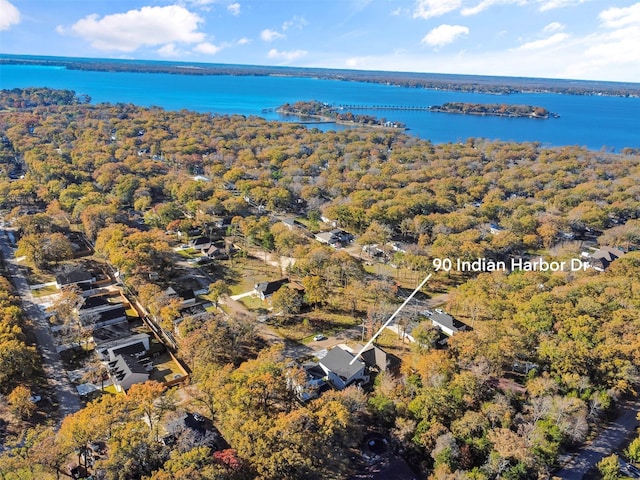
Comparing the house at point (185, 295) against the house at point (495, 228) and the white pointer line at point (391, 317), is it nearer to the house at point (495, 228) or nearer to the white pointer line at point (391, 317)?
the white pointer line at point (391, 317)

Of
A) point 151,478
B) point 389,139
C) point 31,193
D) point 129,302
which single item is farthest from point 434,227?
point 389,139

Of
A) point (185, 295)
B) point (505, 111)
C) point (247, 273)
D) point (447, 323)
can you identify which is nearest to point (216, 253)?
point (247, 273)

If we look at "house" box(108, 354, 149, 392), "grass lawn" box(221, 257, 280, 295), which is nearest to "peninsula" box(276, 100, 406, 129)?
"grass lawn" box(221, 257, 280, 295)

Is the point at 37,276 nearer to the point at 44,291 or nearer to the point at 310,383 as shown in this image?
the point at 44,291

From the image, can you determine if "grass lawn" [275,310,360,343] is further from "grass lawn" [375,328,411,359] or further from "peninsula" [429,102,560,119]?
"peninsula" [429,102,560,119]

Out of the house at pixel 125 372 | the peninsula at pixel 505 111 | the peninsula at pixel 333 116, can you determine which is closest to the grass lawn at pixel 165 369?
the house at pixel 125 372

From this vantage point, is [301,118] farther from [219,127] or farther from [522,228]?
[522,228]
